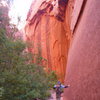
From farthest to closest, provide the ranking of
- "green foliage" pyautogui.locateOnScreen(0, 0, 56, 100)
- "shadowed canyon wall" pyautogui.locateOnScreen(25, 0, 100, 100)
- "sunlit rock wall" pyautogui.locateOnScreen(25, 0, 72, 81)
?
"sunlit rock wall" pyautogui.locateOnScreen(25, 0, 72, 81), "green foliage" pyautogui.locateOnScreen(0, 0, 56, 100), "shadowed canyon wall" pyautogui.locateOnScreen(25, 0, 100, 100)

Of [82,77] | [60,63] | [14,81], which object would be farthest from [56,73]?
[82,77]

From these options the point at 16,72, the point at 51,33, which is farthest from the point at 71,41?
the point at 51,33

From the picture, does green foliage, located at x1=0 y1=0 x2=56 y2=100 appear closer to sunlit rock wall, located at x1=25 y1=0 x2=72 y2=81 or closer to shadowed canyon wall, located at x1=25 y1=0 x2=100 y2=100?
shadowed canyon wall, located at x1=25 y1=0 x2=100 y2=100

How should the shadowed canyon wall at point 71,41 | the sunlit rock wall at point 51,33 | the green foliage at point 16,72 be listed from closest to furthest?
the shadowed canyon wall at point 71,41, the green foliage at point 16,72, the sunlit rock wall at point 51,33

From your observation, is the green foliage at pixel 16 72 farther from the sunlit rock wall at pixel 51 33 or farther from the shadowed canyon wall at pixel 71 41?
the sunlit rock wall at pixel 51 33

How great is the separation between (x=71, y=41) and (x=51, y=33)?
8494 mm

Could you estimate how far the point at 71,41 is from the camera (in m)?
10.9

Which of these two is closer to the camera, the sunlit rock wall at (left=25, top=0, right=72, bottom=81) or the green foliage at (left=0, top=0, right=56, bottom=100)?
the green foliage at (left=0, top=0, right=56, bottom=100)

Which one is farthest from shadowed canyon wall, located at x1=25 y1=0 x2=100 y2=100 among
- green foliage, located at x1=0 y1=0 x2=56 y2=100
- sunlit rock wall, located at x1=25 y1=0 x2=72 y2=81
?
green foliage, located at x1=0 y1=0 x2=56 y2=100

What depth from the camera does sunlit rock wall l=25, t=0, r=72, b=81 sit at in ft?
54.5

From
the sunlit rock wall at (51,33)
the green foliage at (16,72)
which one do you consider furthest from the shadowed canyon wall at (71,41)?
the green foliage at (16,72)

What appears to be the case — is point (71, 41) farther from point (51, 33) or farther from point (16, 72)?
point (51, 33)

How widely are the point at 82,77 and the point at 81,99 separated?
69 centimetres

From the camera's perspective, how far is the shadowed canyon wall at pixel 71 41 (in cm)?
476
